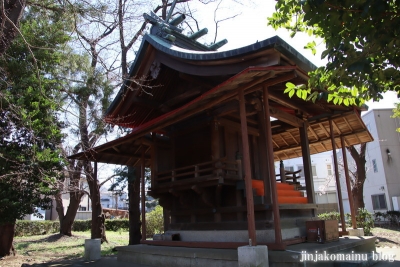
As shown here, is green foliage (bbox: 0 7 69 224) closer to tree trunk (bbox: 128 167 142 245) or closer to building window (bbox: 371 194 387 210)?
tree trunk (bbox: 128 167 142 245)

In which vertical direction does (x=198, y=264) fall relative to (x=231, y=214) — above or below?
below

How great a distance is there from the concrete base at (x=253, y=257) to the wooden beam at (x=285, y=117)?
3981 mm

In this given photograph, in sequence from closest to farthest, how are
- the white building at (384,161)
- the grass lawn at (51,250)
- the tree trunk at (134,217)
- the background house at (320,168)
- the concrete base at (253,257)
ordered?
1. the concrete base at (253,257)
2. the grass lawn at (51,250)
3. the tree trunk at (134,217)
4. the white building at (384,161)
5. the background house at (320,168)

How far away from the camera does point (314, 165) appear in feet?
139

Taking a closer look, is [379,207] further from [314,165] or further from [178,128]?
[178,128]

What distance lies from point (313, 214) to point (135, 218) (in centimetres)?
824

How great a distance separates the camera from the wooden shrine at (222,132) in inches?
255

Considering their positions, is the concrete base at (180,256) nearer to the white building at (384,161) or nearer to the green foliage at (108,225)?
the green foliage at (108,225)

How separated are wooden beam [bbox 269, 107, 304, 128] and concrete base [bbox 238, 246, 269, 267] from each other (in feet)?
Answer: 13.1

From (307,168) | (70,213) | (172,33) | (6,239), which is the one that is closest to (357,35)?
(307,168)

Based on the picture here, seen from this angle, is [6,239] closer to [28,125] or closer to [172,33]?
[28,125]

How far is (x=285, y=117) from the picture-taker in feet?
29.5

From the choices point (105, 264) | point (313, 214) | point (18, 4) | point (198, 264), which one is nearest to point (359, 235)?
point (313, 214)

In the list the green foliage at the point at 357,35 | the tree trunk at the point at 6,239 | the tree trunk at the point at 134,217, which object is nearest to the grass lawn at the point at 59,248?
the tree trunk at the point at 6,239
